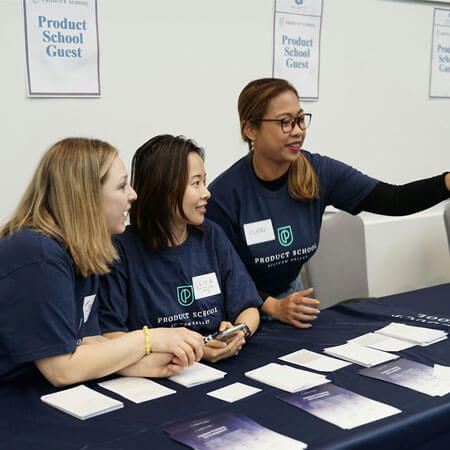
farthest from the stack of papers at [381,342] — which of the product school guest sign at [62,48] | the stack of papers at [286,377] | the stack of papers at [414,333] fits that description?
the product school guest sign at [62,48]

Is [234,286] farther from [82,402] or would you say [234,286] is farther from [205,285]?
[82,402]

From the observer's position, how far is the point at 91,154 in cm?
154

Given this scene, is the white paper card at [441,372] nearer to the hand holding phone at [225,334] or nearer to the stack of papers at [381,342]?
the stack of papers at [381,342]

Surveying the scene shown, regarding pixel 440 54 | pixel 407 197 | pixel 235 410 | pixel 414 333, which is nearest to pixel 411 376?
pixel 414 333

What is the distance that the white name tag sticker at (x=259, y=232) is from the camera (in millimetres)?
2254

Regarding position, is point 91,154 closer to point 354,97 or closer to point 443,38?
point 354,97

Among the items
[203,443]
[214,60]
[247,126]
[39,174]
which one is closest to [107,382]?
[203,443]

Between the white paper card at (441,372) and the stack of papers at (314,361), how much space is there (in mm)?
226

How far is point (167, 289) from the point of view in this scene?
188 cm

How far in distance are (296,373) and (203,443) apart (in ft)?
1.44

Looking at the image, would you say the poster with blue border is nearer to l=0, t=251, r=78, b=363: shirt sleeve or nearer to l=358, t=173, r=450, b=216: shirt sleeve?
l=358, t=173, r=450, b=216: shirt sleeve

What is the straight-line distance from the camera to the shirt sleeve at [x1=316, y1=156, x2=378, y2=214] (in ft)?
7.94

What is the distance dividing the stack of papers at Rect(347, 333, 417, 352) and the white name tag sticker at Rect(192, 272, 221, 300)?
0.45 meters

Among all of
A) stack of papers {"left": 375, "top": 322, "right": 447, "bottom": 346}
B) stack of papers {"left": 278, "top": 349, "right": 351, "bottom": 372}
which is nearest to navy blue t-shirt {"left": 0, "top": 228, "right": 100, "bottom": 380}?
stack of papers {"left": 278, "top": 349, "right": 351, "bottom": 372}
